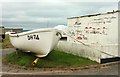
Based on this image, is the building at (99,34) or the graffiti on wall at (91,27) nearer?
the building at (99,34)

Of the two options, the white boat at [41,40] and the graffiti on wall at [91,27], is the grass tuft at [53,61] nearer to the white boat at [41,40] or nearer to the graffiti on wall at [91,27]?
the white boat at [41,40]

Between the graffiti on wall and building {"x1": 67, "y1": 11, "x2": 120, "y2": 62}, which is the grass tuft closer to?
building {"x1": 67, "y1": 11, "x2": 120, "y2": 62}

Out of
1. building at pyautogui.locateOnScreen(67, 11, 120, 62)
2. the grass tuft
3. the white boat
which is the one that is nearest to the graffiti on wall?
building at pyautogui.locateOnScreen(67, 11, 120, 62)

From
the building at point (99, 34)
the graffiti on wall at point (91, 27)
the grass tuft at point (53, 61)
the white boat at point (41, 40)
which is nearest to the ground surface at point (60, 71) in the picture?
the grass tuft at point (53, 61)

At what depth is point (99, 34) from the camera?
51.3 feet

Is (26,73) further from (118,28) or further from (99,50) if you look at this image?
(118,28)

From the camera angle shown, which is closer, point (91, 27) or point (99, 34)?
point (99, 34)

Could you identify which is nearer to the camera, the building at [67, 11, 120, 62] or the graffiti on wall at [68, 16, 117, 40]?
the building at [67, 11, 120, 62]

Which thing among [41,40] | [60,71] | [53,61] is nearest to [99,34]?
[53,61]

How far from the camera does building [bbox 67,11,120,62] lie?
46.9 ft

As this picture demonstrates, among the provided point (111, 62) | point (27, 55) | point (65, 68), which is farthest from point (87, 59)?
point (27, 55)

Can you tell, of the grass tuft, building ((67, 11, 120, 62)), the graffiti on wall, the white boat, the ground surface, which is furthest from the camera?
Result: the graffiti on wall

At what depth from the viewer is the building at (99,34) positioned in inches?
563

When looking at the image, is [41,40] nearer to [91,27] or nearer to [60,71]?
[60,71]
